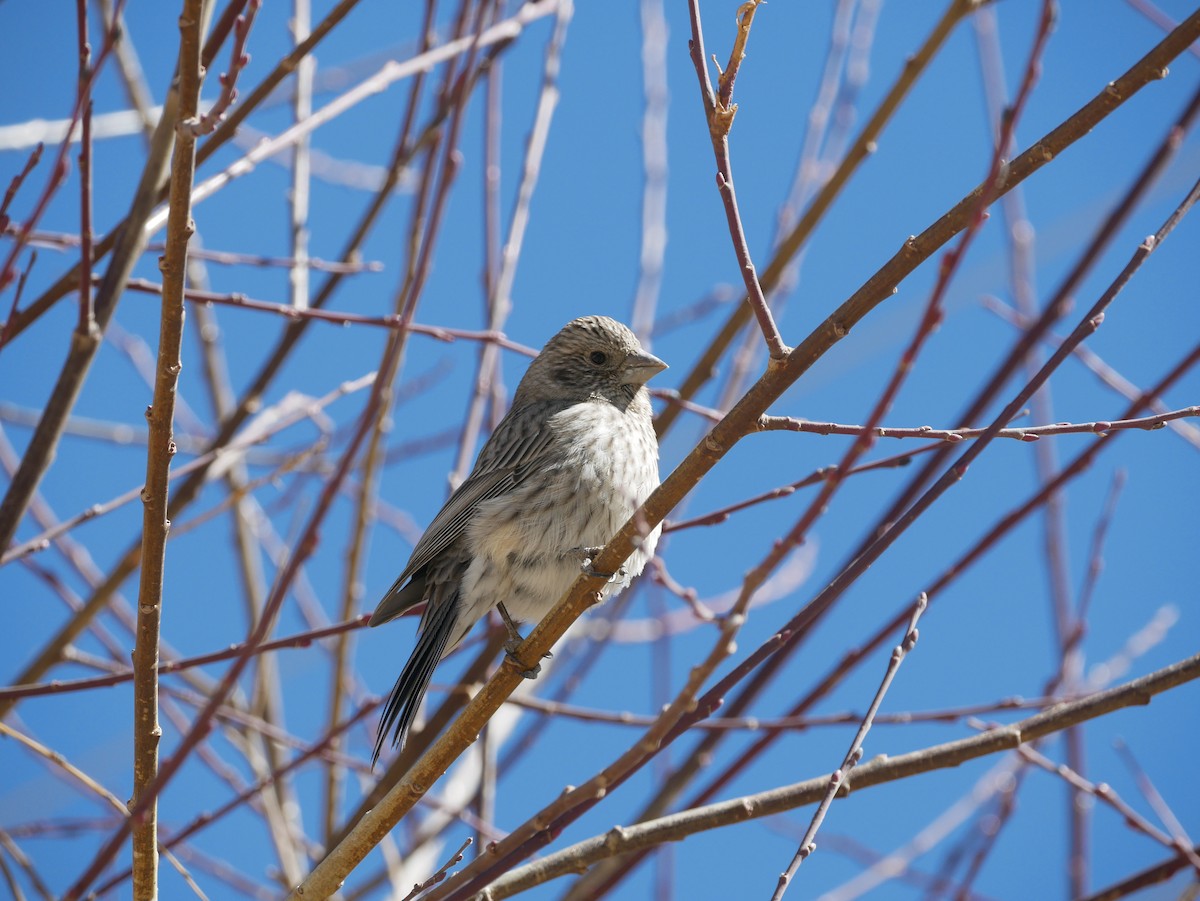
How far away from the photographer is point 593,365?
5031 millimetres

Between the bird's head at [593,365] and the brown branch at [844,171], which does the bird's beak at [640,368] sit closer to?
the bird's head at [593,365]

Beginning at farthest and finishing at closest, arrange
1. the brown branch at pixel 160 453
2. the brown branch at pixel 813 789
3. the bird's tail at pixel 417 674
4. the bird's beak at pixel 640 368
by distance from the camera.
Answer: the bird's beak at pixel 640 368
the bird's tail at pixel 417 674
the brown branch at pixel 813 789
the brown branch at pixel 160 453

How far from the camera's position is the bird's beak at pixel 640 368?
4.76 metres

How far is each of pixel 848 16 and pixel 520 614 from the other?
9.26ft

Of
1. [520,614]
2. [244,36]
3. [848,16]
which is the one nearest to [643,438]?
[520,614]

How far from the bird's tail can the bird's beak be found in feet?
4.14

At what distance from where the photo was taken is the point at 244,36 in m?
2.54

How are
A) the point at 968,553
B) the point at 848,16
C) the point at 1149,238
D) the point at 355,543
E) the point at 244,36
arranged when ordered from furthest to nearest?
the point at 848,16, the point at 355,543, the point at 968,553, the point at 244,36, the point at 1149,238

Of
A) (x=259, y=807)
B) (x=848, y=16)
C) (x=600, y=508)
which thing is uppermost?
(x=848, y=16)

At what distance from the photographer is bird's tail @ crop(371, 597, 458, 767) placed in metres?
3.71

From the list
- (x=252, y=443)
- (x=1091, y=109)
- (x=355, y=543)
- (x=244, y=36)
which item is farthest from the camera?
(x=355, y=543)

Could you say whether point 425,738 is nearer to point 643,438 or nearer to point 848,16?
point 643,438

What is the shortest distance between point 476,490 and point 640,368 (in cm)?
92

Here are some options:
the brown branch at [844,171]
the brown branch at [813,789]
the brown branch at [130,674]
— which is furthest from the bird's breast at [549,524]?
the brown branch at [813,789]
